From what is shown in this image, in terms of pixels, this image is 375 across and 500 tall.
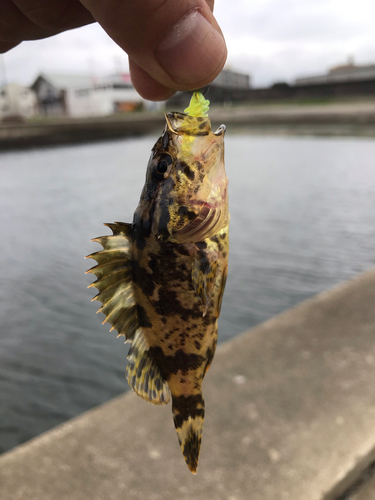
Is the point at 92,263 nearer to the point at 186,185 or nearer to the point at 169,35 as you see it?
the point at 186,185

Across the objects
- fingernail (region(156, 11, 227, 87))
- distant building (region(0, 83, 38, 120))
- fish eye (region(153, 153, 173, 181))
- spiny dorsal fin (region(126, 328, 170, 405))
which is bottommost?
spiny dorsal fin (region(126, 328, 170, 405))

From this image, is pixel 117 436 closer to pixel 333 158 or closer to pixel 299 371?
pixel 299 371

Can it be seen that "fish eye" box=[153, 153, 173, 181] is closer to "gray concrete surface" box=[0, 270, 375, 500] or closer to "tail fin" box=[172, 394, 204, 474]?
"tail fin" box=[172, 394, 204, 474]

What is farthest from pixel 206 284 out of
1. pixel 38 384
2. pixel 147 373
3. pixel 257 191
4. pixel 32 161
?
pixel 32 161

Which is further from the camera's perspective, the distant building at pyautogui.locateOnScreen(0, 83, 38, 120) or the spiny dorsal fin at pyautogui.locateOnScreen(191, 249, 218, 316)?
the distant building at pyautogui.locateOnScreen(0, 83, 38, 120)

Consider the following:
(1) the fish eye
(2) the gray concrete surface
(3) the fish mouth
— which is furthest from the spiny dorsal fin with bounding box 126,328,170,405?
(2) the gray concrete surface

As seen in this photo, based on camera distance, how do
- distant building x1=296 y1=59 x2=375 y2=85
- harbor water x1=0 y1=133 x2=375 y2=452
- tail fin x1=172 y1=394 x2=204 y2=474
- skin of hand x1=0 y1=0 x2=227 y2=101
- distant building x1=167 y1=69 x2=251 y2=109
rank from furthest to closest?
distant building x1=296 y1=59 x2=375 y2=85 → harbor water x1=0 y1=133 x2=375 y2=452 → distant building x1=167 y1=69 x2=251 y2=109 → tail fin x1=172 y1=394 x2=204 y2=474 → skin of hand x1=0 y1=0 x2=227 y2=101

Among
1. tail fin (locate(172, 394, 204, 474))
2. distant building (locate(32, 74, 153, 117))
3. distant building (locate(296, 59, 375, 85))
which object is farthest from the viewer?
distant building (locate(32, 74, 153, 117))

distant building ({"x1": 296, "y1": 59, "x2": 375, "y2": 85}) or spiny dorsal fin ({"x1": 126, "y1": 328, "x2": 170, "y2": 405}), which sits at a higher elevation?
distant building ({"x1": 296, "y1": 59, "x2": 375, "y2": 85})
